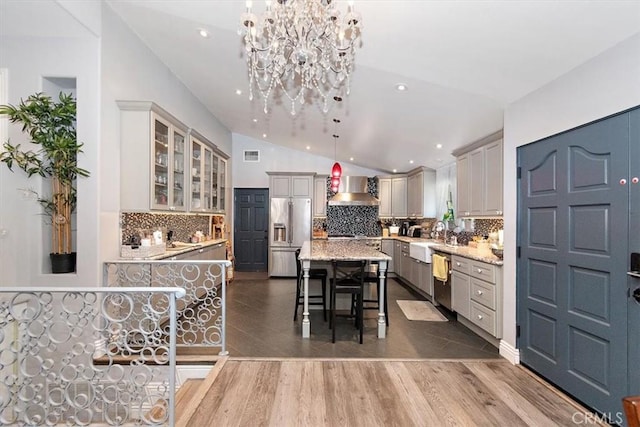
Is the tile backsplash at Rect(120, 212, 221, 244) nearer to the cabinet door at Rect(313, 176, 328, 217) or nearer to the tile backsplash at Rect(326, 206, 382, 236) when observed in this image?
the cabinet door at Rect(313, 176, 328, 217)

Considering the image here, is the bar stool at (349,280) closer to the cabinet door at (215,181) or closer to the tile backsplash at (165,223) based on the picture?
the tile backsplash at (165,223)

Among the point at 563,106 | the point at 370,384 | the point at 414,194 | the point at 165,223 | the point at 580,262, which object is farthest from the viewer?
the point at 414,194

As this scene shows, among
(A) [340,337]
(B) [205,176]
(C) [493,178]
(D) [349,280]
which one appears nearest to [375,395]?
(A) [340,337]

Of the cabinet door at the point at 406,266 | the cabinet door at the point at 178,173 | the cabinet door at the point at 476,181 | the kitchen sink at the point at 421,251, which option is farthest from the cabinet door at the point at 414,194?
the cabinet door at the point at 178,173

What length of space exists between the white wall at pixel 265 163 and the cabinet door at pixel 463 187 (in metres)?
3.47

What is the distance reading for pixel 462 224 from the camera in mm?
5348

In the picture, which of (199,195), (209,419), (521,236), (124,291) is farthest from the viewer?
(199,195)

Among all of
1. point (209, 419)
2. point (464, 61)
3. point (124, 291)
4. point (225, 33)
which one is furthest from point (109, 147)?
point (464, 61)

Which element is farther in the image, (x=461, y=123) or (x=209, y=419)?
(x=461, y=123)

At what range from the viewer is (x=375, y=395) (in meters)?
2.41

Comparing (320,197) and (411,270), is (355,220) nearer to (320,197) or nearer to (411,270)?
(320,197)

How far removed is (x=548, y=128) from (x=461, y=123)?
1315 mm

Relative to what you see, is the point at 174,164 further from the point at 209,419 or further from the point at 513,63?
the point at 513,63

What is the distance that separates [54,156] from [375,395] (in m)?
3.31
